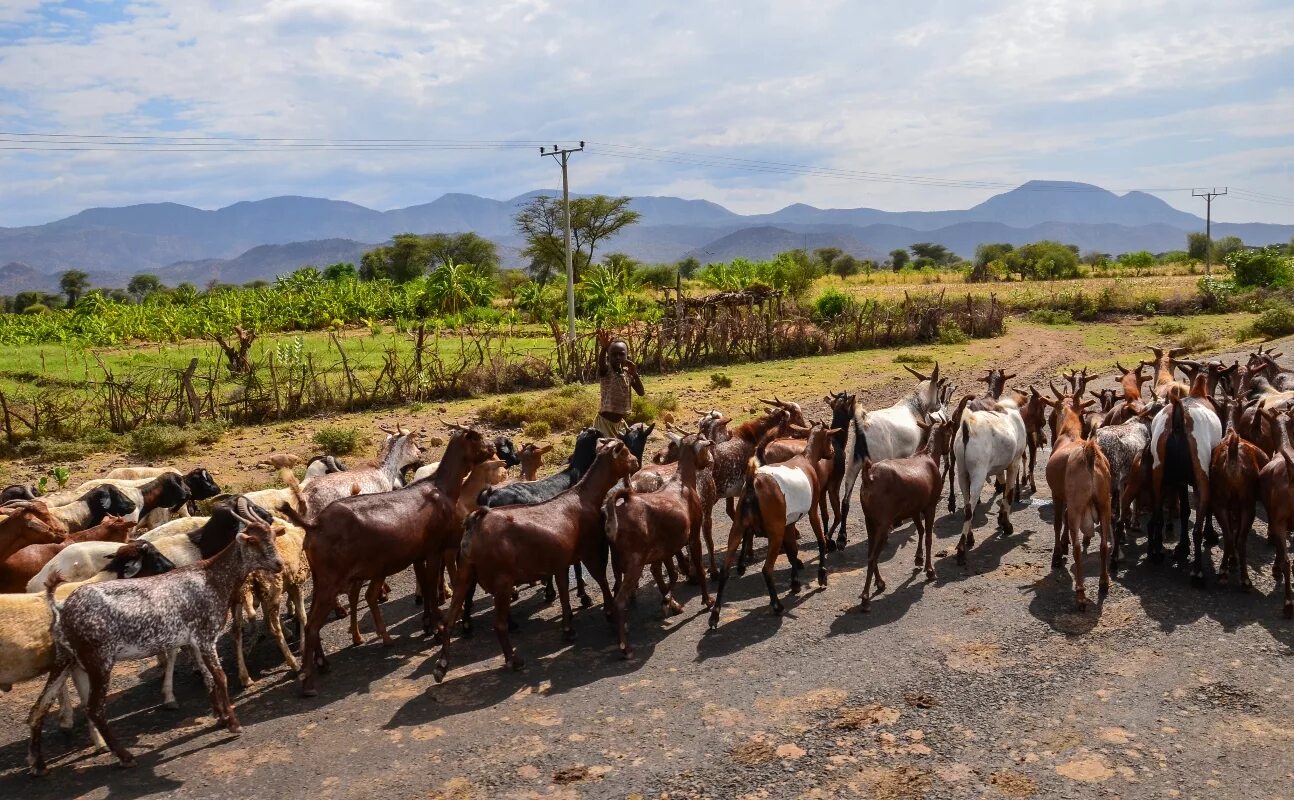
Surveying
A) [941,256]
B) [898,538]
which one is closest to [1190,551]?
[898,538]

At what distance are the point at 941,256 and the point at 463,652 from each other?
358ft

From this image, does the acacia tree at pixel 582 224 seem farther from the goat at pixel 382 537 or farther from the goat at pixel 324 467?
the goat at pixel 382 537

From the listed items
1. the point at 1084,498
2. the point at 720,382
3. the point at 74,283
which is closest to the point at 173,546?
the point at 1084,498

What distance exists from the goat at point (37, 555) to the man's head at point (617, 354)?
5634 millimetres

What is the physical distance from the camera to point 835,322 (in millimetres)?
28375

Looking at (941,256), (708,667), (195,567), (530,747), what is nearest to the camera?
(530,747)

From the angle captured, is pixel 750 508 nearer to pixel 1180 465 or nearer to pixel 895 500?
pixel 895 500

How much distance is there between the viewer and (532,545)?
24.8 feet

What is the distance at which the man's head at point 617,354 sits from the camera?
468 inches

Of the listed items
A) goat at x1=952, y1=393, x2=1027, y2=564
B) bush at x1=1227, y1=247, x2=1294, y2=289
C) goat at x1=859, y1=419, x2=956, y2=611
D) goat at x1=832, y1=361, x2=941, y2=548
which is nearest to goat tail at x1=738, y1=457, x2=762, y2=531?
goat at x1=859, y1=419, x2=956, y2=611

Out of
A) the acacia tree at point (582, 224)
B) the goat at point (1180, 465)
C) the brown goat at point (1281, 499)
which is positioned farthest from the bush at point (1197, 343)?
the acacia tree at point (582, 224)

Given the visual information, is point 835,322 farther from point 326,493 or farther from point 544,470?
point 326,493

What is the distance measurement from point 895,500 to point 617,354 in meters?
4.34

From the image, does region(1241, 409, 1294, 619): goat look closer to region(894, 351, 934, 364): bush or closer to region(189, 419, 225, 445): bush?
region(189, 419, 225, 445): bush
